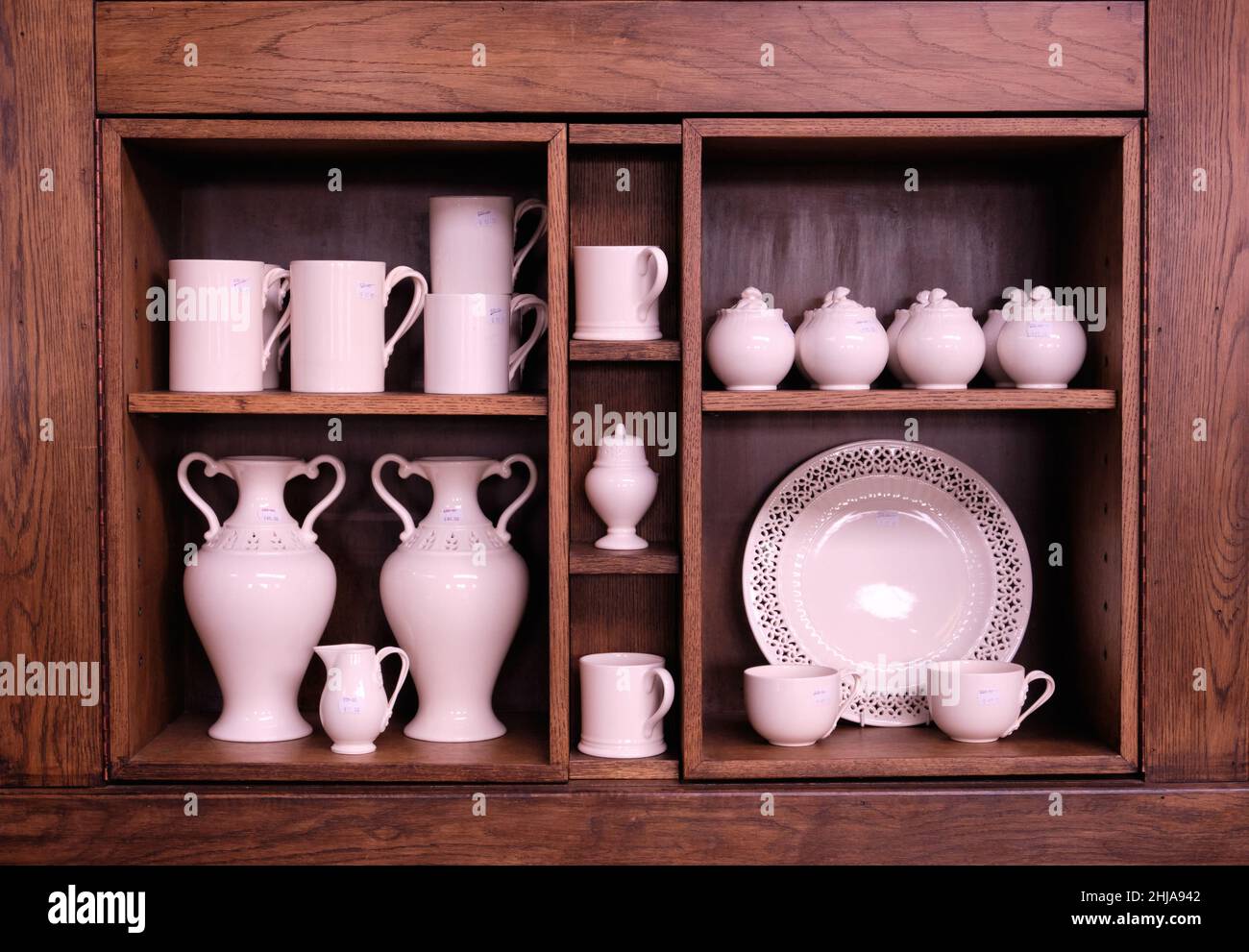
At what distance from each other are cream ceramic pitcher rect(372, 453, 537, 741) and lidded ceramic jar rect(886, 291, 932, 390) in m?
0.59

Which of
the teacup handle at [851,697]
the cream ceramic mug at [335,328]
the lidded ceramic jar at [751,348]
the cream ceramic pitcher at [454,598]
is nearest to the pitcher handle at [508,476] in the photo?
the cream ceramic pitcher at [454,598]

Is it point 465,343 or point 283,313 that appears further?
point 283,313

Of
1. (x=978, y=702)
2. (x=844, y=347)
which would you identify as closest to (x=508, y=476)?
(x=844, y=347)

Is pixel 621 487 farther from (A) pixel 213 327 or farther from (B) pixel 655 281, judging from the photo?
(A) pixel 213 327

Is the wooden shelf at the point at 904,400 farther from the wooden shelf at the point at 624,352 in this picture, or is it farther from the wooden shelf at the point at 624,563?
the wooden shelf at the point at 624,563

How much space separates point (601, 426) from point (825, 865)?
702 mm

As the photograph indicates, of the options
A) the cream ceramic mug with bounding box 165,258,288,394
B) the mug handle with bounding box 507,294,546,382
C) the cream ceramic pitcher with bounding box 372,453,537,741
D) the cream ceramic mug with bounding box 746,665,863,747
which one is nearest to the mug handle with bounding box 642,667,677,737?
the cream ceramic mug with bounding box 746,665,863,747

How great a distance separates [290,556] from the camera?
6.54ft

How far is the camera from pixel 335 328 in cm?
193

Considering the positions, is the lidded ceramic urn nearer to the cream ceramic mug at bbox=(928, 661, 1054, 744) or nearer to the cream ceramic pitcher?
the cream ceramic pitcher

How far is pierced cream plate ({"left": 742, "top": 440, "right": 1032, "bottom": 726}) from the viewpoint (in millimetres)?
2133

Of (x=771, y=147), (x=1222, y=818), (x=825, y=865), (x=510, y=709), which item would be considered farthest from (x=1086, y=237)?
(x=510, y=709)

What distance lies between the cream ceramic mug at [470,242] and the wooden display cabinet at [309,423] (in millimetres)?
74

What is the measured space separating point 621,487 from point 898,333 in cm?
47
